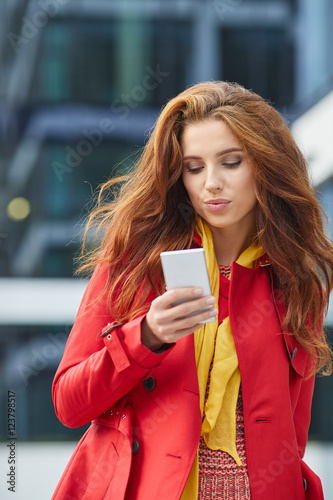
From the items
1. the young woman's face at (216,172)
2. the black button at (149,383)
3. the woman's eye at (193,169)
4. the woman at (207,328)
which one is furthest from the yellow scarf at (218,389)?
the woman's eye at (193,169)

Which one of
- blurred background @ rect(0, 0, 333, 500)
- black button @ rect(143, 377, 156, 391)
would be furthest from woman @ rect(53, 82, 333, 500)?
blurred background @ rect(0, 0, 333, 500)

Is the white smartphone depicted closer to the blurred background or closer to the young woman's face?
the young woman's face

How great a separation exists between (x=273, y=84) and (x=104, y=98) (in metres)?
1.68

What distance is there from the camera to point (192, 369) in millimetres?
1592

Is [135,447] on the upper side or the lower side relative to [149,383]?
lower

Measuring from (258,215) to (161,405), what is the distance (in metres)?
0.65

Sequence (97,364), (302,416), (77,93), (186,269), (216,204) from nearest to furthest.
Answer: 1. (186,269)
2. (97,364)
3. (216,204)
4. (302,416)
5. (77,93)

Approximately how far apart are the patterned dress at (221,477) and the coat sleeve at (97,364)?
287 mm

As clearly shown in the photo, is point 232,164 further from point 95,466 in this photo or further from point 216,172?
point 95,466

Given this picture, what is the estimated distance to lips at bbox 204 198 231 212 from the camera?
5.58 feet

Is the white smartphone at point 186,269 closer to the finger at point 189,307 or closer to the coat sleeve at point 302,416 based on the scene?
the finger at point 189,307

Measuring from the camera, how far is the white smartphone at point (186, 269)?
130 cm

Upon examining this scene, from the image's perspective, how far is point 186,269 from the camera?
4.32ft

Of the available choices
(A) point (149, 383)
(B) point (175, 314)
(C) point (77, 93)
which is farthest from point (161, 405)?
(C) point (77, 93)
